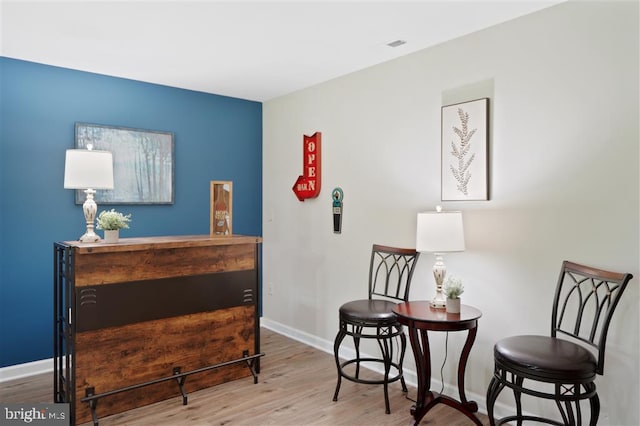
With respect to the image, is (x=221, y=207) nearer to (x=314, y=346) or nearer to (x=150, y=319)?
(x=150, y=319)

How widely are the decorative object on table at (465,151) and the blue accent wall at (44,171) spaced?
2.54 metres

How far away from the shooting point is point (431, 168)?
3.25 meters

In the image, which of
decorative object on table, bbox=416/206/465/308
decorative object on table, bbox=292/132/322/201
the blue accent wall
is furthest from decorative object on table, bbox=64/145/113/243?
decorative object on table, bbox=416/206/465/308

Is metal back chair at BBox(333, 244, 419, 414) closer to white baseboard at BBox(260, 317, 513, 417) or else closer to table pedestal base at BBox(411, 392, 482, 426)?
white baseboard at BBox(260, 317, 513, 417)

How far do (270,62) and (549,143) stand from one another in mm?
2128

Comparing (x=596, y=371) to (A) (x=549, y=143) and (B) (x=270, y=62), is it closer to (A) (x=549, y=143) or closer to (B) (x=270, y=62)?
(A) (x=549, y=143)

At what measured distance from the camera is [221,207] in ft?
11.1

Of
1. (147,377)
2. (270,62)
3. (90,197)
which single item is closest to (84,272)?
(90,197)

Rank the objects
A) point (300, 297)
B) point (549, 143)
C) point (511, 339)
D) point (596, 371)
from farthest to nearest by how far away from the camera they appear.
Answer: point (300, 297) < point (549, 143) < point (511, 339) < point (596, 371)

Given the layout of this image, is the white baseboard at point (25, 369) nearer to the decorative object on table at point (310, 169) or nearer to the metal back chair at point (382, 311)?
the metal back chair at point (382, 311)

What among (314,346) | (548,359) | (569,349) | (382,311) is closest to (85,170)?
(382,311)

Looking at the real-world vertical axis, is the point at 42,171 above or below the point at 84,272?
above

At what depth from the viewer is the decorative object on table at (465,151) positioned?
9.51ft

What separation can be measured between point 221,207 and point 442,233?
1612 mm
